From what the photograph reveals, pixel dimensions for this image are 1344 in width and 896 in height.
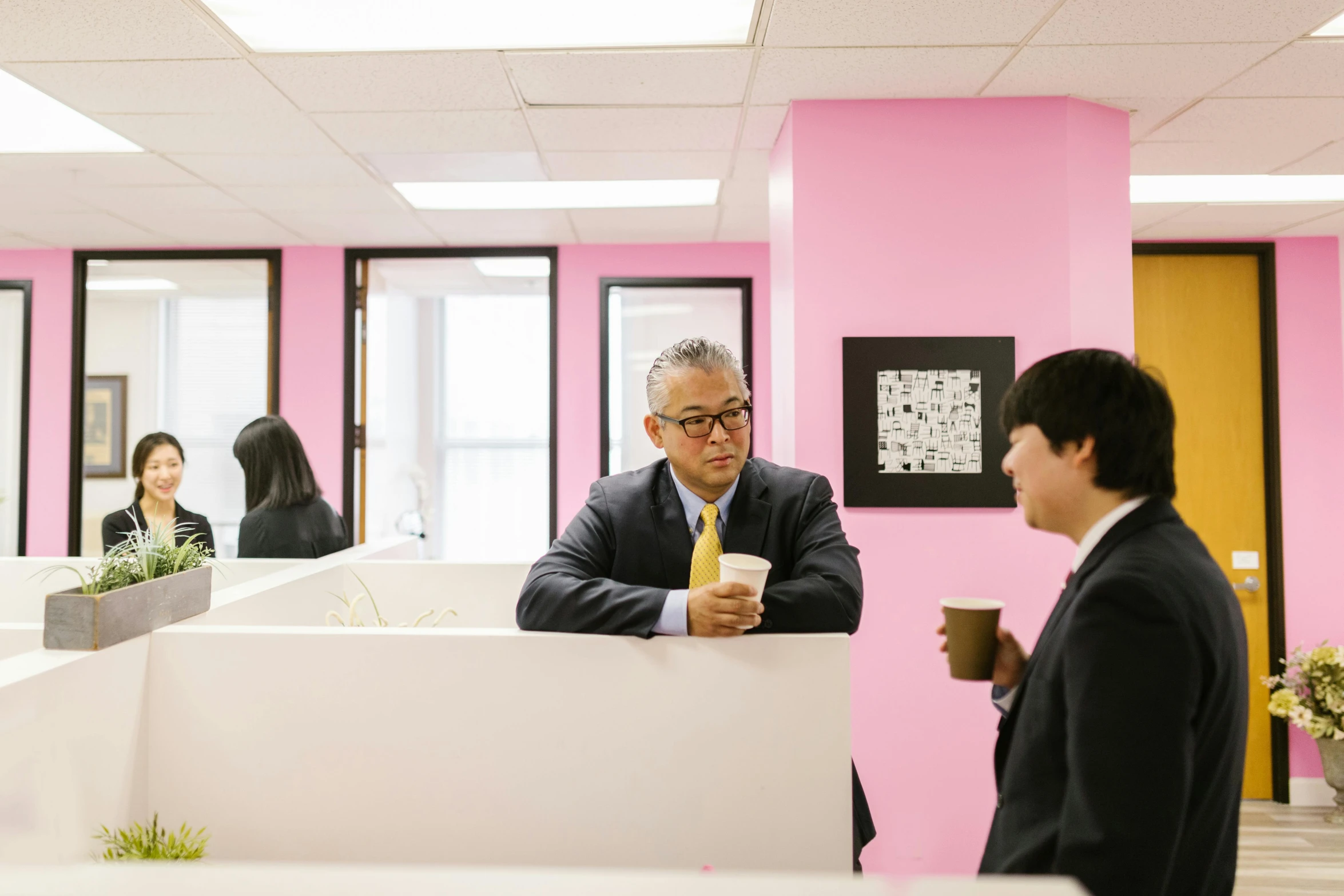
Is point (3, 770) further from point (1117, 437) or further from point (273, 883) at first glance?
point (1117, 437)

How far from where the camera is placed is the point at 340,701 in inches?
Answer: 50.2

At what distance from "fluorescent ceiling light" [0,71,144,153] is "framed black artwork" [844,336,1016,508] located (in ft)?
9.31

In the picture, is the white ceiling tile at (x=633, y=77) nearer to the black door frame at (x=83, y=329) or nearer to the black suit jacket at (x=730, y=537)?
the black suit jacket at (x=730, y=537)

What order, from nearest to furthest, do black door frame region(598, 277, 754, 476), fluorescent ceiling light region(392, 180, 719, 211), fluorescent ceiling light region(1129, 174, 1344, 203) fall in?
fluorescent ceiling light region(1129, 174, 1344, 203), fluorescent ceiling light region(392, 180, 719, 211), black door frame region(598, 277, 754, 476)

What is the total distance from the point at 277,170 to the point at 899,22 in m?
2.49

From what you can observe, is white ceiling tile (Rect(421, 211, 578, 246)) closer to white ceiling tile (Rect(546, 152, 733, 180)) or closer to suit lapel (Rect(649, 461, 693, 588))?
white ceiling tile (Rect(546, 152, 733, 180))

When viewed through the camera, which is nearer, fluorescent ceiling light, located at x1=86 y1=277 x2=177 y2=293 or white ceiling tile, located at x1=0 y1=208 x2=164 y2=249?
white ceiling tile, located at x1=0 y1=208 x2=164 y2=249

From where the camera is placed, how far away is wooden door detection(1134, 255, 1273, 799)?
4039mm

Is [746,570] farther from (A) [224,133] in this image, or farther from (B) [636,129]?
(A) [224,133]

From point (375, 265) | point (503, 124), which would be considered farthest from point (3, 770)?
point (375, 265)

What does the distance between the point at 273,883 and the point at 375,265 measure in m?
5.15

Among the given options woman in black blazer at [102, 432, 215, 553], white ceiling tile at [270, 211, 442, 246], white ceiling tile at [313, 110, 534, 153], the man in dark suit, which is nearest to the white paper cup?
the man in dark suit

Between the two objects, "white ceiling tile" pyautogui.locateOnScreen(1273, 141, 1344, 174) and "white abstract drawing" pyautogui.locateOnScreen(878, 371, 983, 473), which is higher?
"white ceiling tile" pyautogui.locateOnScreen(1273, 141, 1344, 174)

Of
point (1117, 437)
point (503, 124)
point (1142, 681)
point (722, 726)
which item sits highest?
point (503, 124)
